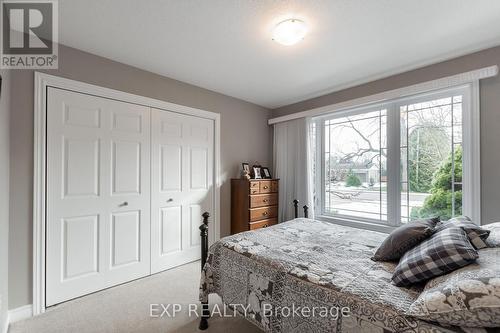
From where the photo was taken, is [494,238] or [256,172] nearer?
[494,238]

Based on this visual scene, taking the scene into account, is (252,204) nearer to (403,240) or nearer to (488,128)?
(403,240)

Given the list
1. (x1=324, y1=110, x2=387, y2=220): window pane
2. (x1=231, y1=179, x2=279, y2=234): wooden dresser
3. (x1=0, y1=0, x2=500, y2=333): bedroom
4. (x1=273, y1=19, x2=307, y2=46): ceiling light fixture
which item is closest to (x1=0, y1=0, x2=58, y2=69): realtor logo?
(x1=0, y1=0, x2=500, y2=333): bedroom

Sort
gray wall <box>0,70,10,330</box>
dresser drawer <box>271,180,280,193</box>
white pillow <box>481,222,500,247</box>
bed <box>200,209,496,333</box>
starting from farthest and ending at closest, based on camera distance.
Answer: dresser drawer <box>271,180,280,193</box> < gray wall <box>0,70,10,330</box> < white pillow <box>481,222,500,247</box> < bed <box>200,209,496,333</box>

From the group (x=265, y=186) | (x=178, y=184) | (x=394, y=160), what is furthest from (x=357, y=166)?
(x=178, y=184)

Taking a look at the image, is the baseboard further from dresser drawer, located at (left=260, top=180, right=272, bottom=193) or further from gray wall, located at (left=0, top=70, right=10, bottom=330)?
dresser drawer, located at (left=260, top=180, right=272, bottom=193)

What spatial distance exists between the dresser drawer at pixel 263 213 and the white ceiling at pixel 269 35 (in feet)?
6.33

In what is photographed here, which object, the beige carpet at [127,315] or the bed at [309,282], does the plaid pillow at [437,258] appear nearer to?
the bed at [309,282]

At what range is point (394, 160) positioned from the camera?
2.99 meters

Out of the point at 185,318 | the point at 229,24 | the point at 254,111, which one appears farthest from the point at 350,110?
the point at 185,318

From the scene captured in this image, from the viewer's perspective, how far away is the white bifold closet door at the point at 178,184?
9.62 feet

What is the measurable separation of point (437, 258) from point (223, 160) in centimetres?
290

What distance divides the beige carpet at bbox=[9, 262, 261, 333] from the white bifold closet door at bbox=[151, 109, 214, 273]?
0.48 metres

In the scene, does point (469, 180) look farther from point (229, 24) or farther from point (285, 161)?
point (229, 24)

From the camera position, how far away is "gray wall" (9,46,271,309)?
79.7 inches
